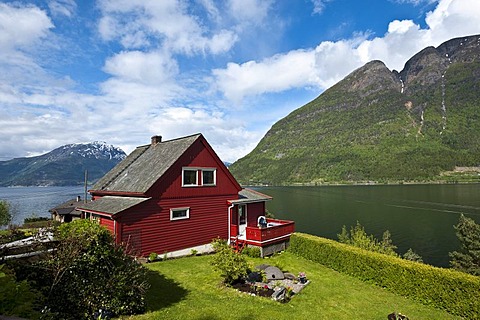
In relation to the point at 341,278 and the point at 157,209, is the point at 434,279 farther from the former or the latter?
the point at 157,209

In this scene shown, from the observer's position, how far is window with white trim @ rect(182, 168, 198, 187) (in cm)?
2012

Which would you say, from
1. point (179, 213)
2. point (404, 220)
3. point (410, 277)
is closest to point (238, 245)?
point (179, 213)

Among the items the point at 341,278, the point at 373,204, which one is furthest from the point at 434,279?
the point at 373,204

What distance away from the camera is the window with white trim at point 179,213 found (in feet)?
62.7

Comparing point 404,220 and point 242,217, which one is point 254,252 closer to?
point 242,217

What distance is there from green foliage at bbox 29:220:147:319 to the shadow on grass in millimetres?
1258

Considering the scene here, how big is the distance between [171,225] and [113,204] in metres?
3.96

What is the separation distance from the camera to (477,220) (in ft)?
182

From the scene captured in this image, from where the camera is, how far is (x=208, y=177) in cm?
2169

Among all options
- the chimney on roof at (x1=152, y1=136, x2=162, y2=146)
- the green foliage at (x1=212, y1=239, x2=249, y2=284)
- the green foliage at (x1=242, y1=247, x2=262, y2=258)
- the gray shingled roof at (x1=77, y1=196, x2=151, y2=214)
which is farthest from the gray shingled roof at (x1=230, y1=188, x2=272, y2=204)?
the green foliage at (x1=212, y1=239, x2=249, y2=284)

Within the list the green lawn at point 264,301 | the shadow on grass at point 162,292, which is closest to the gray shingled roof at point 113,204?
the green lawn at point 264,301

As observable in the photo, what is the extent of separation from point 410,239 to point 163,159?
4212 centimetres

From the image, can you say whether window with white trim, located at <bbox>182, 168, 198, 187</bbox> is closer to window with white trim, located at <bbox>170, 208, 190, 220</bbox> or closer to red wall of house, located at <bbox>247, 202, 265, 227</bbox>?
window with white trim, located at <bbox>170, 208, 190, 220</bbox>

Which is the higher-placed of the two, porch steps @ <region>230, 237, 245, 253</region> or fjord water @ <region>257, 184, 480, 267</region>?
porch steps @ <region>230, 237, 245, 253</region>
